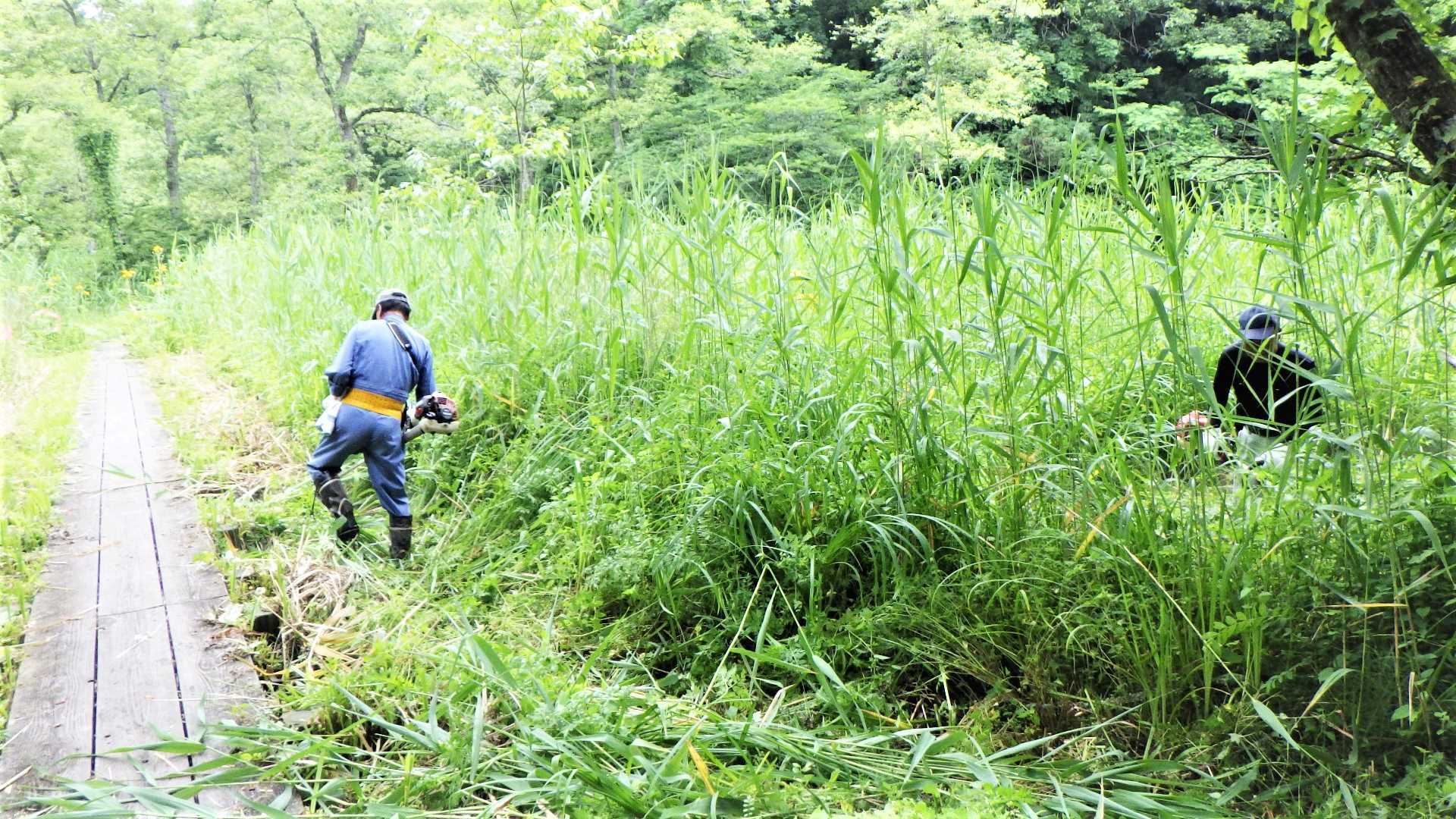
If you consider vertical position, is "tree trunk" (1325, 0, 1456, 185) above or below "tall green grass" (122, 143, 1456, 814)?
above

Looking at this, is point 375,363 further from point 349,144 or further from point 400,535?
point 349,144

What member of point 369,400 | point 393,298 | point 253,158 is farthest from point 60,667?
point 253,158

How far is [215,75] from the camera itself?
19.2 meters

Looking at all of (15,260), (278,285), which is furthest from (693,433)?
(15,260)

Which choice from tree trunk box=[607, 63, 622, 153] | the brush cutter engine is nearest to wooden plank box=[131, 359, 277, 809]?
the brush cutter engine

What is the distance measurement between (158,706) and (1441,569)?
3597 mm

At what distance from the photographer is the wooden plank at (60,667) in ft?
8.58

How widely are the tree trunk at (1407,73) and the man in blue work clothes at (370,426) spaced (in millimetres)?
3961

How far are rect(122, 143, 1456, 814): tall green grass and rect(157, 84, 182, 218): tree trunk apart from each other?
19522 mm

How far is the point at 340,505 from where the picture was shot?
442cm

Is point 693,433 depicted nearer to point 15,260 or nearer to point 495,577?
point 495,577

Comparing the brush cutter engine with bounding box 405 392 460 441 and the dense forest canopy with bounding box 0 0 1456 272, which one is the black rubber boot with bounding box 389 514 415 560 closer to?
the brush cutter engine with bounding box 405 392 460 441

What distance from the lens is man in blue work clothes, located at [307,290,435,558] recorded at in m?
4.40

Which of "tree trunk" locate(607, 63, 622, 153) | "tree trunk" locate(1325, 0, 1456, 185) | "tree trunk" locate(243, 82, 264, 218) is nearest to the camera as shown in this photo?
"tree trunk" locate(1325, 0, 1456, 185)
